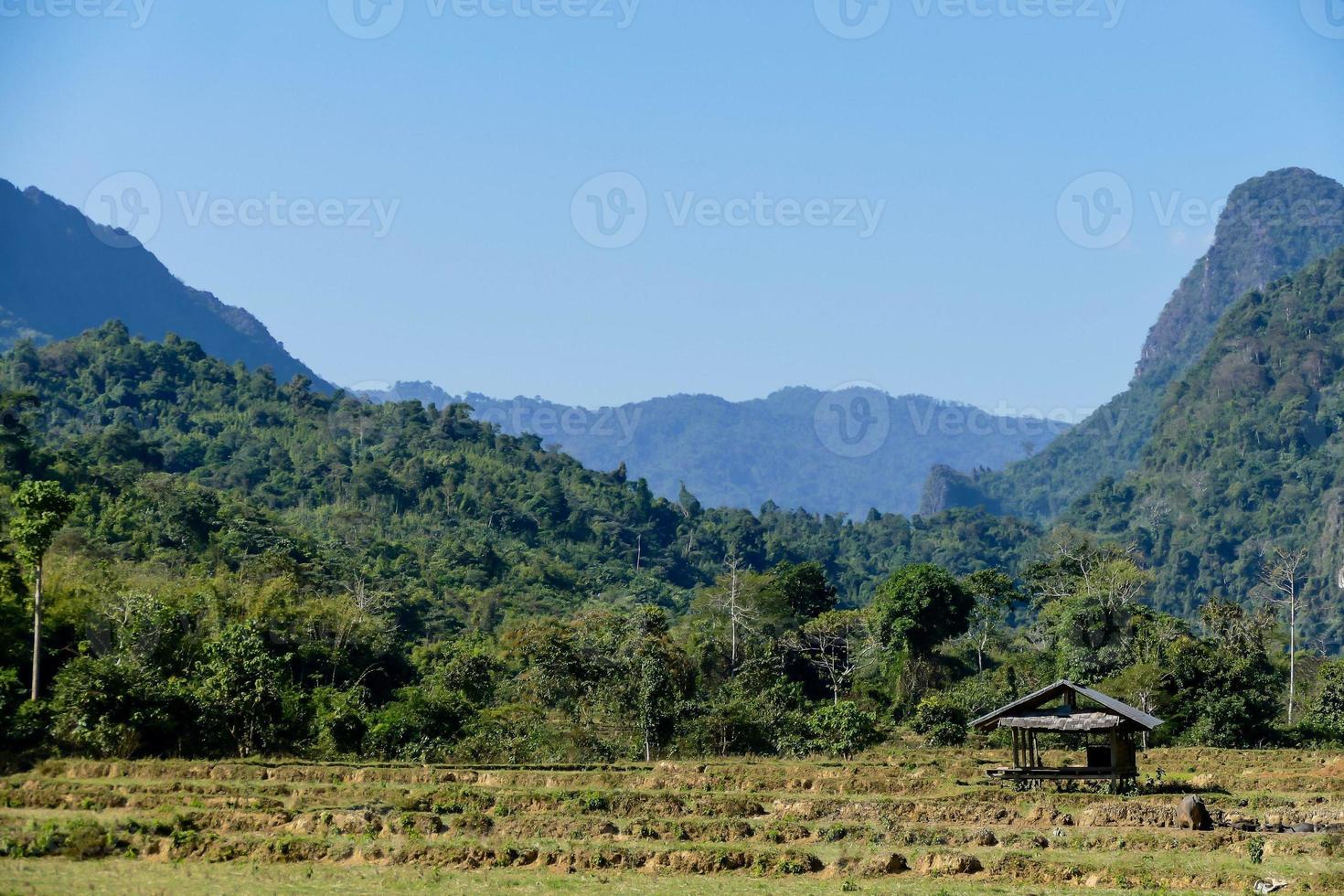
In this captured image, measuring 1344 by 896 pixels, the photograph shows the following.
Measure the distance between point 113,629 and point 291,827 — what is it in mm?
23204

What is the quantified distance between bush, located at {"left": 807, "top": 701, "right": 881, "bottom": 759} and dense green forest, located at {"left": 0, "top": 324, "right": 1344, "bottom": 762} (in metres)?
0.11

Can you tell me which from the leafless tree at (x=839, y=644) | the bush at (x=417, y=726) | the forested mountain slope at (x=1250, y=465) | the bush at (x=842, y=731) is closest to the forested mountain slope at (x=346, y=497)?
the leafless tree at (x=839, y=644)

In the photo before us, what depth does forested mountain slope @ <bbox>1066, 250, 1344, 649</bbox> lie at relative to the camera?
148375mm

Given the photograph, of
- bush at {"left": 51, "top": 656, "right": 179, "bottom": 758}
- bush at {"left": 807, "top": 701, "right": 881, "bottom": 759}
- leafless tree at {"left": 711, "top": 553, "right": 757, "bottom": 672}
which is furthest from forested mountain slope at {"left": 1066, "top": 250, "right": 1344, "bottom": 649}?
bush at {"left": 51, "top": 656, "right": 179, "bottom": 758}

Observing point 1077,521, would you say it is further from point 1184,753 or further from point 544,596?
point 1184,753

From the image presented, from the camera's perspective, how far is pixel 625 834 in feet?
77.5

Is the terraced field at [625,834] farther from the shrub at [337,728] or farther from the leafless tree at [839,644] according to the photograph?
the leafless tree at [839,644]

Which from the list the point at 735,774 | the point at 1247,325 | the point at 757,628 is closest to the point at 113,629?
the point at 735,774

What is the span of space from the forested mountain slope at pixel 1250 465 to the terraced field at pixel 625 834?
114464 millimetres

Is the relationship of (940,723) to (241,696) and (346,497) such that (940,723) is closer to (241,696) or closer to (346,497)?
(241,696)

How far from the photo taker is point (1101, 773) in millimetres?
31312

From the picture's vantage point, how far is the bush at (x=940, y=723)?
46.9 metres

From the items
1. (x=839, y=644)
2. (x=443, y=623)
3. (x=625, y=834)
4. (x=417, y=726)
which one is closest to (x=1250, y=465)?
(x=839, y=644)

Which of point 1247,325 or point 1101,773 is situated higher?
point 1247,325
